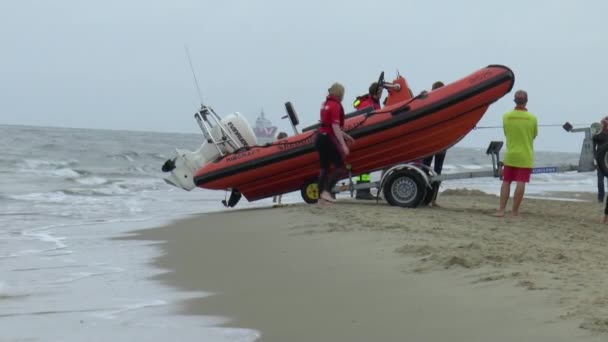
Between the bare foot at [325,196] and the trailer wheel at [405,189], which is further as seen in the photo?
the trailer wheel at [405,189]


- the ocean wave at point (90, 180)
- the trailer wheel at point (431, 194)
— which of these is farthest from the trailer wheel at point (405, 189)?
the ocean wave at point (90, 180)

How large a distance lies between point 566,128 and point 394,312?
711 cm

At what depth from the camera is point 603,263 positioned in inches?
240

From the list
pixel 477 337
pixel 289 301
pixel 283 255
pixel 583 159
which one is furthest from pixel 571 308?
pixel 583 159

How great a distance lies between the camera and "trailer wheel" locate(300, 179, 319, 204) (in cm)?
1212

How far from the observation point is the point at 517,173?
404 inches

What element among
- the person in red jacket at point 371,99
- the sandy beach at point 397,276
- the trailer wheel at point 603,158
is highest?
the person in red jacket at point 371,99

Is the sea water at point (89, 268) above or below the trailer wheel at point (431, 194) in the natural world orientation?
below

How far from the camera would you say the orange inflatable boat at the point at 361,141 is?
1110 centimetres

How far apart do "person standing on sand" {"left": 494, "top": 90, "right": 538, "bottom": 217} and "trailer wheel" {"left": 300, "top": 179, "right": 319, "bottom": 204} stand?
2598mm

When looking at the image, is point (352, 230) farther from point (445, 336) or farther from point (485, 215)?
point (445, 336)

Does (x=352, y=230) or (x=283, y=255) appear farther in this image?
(x=352, y=230)

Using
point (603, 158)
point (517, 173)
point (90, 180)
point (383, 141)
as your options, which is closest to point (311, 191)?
point (383, 141)

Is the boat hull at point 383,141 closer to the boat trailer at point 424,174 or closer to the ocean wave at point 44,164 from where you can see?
the boat trailer at point 424,174
